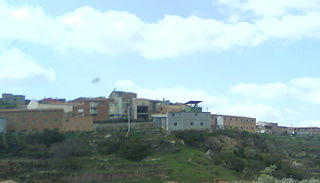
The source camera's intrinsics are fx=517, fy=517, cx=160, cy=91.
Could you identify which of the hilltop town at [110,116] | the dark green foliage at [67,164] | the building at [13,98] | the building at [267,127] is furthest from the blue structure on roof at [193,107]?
the building at [267,127]

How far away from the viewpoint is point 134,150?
63.5 metres

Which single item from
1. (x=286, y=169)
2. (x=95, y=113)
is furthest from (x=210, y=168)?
(x=95, y=113)

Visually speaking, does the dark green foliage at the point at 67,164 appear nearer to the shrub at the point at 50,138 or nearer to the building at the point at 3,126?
the shrub at the point at 50,138

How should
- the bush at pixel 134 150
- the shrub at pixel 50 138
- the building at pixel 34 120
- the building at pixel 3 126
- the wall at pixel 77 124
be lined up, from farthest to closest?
the wall at pixel 77 124
the building at pixel 34 120
the building at pixel 3 126
the shrub at pixel 50 138
the bush at pixel 134 150

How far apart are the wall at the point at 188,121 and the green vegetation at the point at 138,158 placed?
12.4ft

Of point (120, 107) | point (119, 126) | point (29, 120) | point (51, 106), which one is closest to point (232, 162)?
point (119, 126)

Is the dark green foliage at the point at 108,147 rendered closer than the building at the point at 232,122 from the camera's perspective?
Yes

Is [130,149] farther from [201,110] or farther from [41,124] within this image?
[201,110]

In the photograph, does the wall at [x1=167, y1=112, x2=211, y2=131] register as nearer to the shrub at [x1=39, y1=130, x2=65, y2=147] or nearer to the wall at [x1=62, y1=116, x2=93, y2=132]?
the wall at [x1=62, y1=116, x2=93, y2=132]

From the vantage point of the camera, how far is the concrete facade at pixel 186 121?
255 feet

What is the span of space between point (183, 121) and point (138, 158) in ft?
54.3

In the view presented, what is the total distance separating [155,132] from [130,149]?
1029cm

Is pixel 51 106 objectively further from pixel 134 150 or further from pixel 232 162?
pixel 232 162

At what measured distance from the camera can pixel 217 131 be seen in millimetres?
77500
